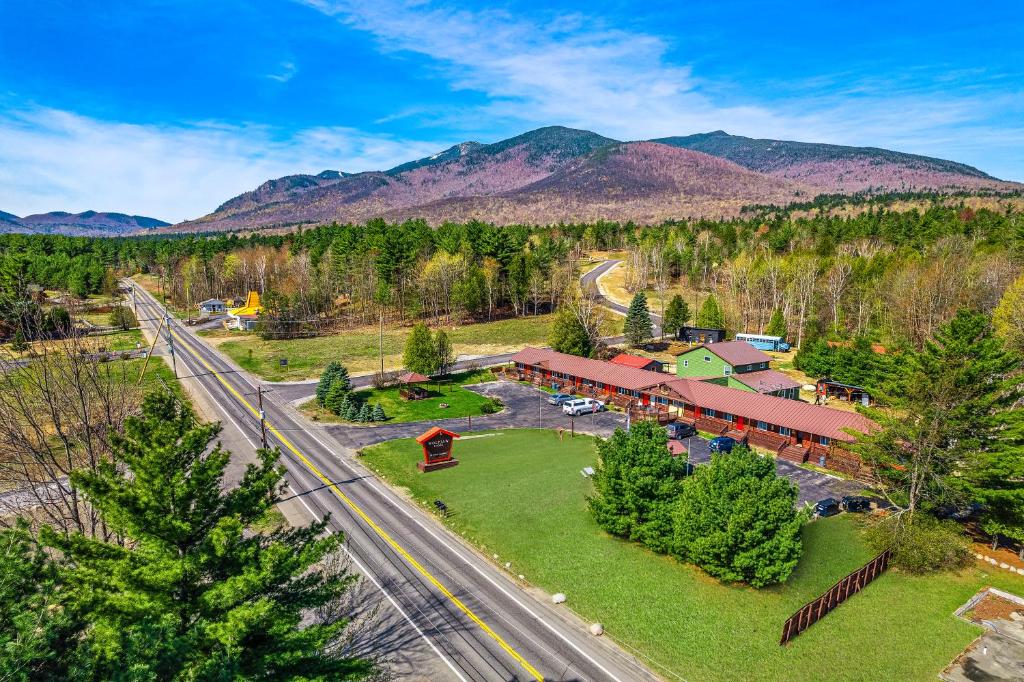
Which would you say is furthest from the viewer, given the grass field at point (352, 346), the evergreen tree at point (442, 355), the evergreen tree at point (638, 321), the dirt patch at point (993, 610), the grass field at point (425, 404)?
the evergreen tree at point (638, 321)

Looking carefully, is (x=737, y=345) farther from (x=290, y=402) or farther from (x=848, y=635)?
(x=290, y=402)

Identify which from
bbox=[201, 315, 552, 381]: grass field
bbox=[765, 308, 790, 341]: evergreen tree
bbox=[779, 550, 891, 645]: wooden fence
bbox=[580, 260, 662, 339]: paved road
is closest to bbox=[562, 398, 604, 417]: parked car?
bbox=[201, 315, 552, 381]: grass field

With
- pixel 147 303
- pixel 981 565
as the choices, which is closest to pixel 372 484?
pixel 981 565

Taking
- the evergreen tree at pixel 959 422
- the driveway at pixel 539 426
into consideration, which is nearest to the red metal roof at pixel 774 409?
the driveway at pixel 539 426

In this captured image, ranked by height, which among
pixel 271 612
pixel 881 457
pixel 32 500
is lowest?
pixel 32 500

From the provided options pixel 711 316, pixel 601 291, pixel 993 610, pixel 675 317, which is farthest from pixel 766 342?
pixel 993 610

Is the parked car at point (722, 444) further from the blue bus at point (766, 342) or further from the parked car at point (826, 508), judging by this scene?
the blue bus at point (766, 342)

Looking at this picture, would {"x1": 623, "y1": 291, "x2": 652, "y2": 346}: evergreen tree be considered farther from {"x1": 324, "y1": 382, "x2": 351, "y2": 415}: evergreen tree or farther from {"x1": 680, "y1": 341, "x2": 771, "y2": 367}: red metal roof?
{"x1": 324, "y1": 382, "x2": 351, "y2": 415}: evergreen tree

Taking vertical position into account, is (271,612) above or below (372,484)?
above
